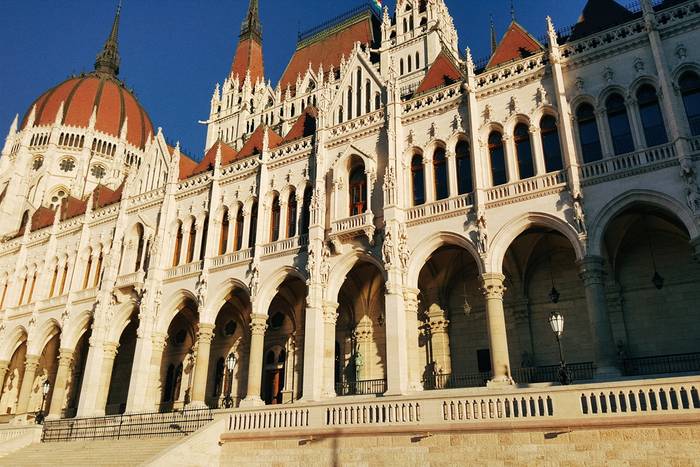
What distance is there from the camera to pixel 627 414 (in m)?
12.3

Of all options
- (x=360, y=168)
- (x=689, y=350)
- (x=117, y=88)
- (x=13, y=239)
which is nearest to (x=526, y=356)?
(x=689, y=350)

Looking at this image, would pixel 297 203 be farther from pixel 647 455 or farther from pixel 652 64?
pixel 647 455

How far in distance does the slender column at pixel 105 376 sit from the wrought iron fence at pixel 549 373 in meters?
19.7

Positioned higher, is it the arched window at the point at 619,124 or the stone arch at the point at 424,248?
the arched window at the point at 619,124

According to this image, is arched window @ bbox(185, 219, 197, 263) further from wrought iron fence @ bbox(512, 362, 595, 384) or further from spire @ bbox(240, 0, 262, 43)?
spire @ bbox(240, 0, 262, 43)

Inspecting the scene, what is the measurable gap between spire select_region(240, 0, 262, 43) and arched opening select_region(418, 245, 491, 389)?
126ft

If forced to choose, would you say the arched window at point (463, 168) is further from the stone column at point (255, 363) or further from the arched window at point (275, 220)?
the stone column at point (255, 363)

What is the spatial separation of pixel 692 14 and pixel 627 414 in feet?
44.3

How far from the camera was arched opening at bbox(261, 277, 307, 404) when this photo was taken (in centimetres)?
2605

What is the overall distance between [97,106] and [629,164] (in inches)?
2081

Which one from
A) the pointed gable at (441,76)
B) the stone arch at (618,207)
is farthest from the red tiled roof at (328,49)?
the stone arch at (618,207)

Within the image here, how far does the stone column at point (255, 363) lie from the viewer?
73.5 ft

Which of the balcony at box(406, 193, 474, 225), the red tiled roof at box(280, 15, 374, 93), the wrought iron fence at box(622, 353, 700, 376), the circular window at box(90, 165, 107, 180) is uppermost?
the red tiled roof at box(280, 15, 374, 93)

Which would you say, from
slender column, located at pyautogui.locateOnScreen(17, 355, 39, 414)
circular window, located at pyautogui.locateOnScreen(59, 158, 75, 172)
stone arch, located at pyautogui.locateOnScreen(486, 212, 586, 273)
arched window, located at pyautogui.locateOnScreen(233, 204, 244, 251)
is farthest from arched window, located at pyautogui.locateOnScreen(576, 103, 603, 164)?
circular window, located at pyautogui.locateOnScreen(59, 158, 75, 172)
